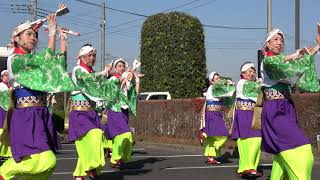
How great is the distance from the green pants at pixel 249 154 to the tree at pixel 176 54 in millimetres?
12226

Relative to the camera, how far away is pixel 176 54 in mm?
22031

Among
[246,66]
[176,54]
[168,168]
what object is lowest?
[168,168]

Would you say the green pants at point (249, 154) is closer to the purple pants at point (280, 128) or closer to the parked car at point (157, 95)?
the purple pants at point (280, 128)

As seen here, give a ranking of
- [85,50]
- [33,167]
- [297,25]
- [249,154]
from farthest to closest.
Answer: [297,25]
[249,154]
[85,50]
[33,167]

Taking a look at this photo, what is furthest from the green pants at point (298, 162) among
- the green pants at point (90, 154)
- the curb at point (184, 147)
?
the curb at point (184, 147)

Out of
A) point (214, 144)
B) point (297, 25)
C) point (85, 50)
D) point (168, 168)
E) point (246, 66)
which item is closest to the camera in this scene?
point (85, 50)

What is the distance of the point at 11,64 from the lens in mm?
5930

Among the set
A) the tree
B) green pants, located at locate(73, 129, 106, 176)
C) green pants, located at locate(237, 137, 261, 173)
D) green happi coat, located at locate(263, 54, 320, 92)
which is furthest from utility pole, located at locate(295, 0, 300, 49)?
green happi coat, located at locate(263, 54, 320, 92)

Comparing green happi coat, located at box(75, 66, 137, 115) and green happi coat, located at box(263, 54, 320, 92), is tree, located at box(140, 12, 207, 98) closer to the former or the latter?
green happi coat, located at box(75, 66, 137, 115)

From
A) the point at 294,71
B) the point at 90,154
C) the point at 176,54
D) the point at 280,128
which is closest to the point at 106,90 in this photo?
the point at 90,154

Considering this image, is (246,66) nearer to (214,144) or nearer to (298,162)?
(214,144)

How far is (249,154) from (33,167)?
4781mm

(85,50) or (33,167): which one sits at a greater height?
(85,50)

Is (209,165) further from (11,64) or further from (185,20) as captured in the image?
(185,20)
